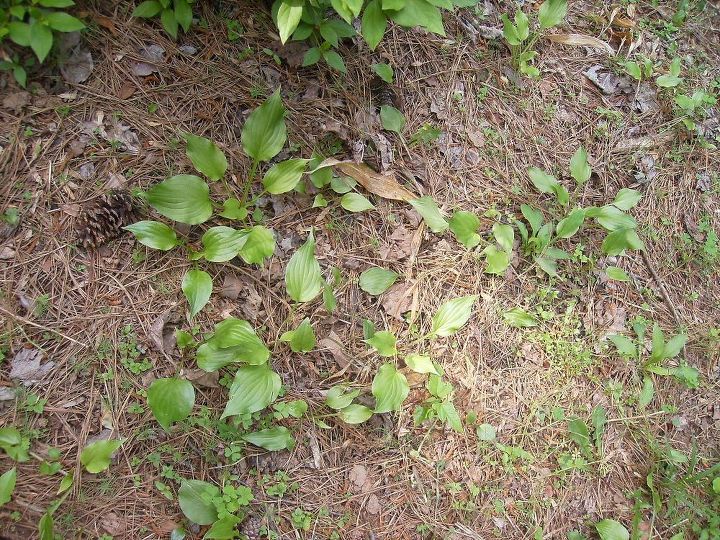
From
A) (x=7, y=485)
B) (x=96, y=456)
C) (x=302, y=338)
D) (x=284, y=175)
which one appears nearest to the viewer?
(x=7, y=485)

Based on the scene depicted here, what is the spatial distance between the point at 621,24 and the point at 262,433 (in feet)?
9.86

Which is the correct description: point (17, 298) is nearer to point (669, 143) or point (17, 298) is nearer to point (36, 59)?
point (36, 59)

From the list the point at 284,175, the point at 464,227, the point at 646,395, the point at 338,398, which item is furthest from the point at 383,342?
the point at 646,395

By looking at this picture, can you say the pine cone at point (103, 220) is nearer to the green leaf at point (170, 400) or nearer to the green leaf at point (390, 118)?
the green leaf at point (170, 400)

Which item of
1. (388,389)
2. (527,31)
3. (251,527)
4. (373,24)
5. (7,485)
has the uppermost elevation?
(373,24)

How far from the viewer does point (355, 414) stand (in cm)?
219

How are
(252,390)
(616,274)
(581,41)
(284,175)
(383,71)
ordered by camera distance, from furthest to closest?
(581,41)
(616,274)
(383,71)
(284,175)
(252,390)

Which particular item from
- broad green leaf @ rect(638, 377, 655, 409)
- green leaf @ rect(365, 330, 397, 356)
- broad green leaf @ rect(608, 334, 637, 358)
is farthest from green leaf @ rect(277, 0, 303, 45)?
broad green leaf @ rect(638, 377, 655, 409)

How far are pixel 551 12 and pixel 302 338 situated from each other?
2.15m

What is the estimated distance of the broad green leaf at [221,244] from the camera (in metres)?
2.14

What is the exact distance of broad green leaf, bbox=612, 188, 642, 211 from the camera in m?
2.80

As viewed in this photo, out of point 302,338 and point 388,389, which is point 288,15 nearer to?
point 302,338

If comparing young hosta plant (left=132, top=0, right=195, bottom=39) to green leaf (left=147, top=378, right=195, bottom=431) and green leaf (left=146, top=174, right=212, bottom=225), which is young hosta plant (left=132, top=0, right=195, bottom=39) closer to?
green leaf (left=146, top=174, right=212, bottom=225)

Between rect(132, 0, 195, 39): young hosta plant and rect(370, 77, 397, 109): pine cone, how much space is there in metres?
0.85
